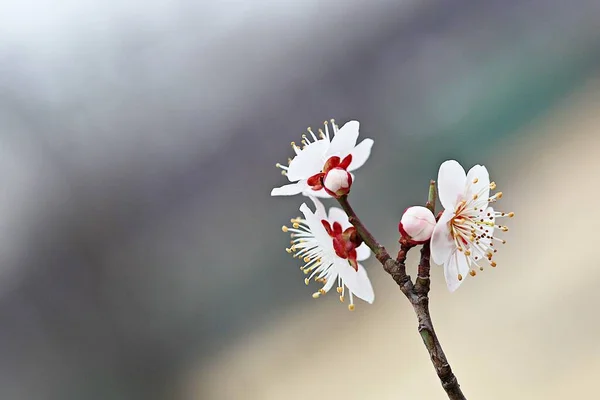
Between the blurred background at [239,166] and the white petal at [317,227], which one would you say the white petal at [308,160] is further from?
the blurred background at [239,166]

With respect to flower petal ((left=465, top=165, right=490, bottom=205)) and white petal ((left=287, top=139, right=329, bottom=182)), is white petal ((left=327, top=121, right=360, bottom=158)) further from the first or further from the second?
flower petal ((left=465, top=165, right=490, bottom=205))

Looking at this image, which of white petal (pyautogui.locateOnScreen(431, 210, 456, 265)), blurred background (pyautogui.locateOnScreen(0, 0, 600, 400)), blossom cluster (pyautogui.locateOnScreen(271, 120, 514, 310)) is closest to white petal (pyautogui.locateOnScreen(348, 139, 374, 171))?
blossom cluster (pyautogui.locateOnScreen(271, 120, 514, 310))

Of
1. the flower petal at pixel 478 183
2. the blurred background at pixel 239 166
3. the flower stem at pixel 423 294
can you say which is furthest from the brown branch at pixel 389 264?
the blurred background at pixel 239 166

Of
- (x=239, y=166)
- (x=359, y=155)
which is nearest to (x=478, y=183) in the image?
(x=359, y=155)

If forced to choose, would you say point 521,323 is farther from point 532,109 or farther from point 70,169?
point 70,169

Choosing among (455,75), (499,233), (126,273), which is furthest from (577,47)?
(126,273)

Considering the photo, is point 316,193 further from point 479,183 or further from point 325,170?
point 479,183
